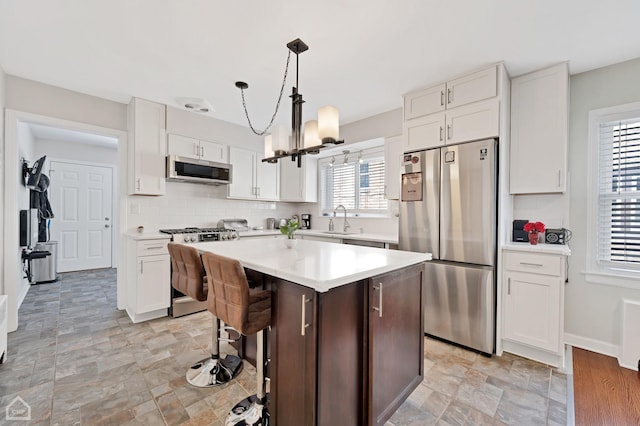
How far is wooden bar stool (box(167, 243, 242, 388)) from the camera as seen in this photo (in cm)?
198

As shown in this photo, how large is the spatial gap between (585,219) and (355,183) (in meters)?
2.78

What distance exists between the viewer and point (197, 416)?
1717 millimetres

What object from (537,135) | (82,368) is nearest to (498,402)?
(537,135)

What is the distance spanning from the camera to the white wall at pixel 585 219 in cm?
244

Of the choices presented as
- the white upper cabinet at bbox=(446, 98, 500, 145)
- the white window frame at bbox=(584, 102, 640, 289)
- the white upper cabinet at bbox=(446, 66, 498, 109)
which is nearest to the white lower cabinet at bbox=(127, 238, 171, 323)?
the white upper cabinet at bbox=(446, 98, 500, 145)

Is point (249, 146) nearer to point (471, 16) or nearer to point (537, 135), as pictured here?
point (471, 16)

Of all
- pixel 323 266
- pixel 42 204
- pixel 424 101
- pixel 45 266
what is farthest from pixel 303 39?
pixel 45 266

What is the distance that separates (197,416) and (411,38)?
117 inches

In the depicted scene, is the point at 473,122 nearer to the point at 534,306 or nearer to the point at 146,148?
the point at 534,306

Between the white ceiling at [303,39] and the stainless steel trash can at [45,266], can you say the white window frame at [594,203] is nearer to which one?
the white ceiling at [303,39]

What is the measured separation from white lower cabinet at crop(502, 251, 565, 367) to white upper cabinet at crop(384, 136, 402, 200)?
1.42 metres

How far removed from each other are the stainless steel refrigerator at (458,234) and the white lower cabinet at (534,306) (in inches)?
5.6

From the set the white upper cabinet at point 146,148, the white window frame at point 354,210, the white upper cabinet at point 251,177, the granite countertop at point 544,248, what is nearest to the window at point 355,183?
the white window frame at point 354,210

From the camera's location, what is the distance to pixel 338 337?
1354mm
